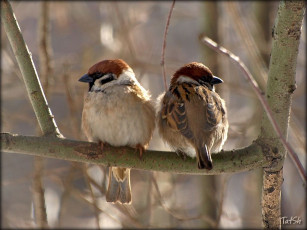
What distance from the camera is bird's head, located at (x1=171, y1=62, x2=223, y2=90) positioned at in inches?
123

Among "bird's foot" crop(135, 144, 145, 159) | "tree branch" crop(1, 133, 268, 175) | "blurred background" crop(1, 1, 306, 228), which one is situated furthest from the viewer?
"blurred background" crop(1, 1, 306, 228)

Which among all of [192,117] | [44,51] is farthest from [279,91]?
[44,51]

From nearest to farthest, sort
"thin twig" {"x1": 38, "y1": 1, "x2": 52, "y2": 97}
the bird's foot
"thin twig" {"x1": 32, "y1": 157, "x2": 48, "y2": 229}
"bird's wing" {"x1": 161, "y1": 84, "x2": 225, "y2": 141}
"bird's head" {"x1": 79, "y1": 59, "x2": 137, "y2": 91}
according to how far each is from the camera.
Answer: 1. the bird's foot
2. "bird's wing" {"x1": 161, "y1": 84, "x2": 225, "y2": 141}
3. "bird's head" {"x1": 79, "y1": 59, "x2": 137, "y2": 91}
4. "thin twig" {"x1": 32, "y1": 157, "x2": 48, "y2": 229}
5. "thin twig" {"x1": 38, "y1": 1, "x2": 52, "y2": 97}

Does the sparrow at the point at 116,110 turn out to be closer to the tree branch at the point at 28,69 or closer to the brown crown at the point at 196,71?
the brown crown at the point at 196,71

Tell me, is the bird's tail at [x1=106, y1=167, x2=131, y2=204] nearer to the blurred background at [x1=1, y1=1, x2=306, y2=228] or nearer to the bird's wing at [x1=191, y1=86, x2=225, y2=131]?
the blurred background at [x1=1, y1=1, x2=306, y2=228]

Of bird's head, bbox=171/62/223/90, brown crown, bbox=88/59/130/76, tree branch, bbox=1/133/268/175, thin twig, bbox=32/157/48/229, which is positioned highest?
brown crown, bbox=88/59/130/76

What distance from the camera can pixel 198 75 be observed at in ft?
10.3

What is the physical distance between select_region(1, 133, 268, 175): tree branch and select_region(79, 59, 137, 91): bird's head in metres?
0.57

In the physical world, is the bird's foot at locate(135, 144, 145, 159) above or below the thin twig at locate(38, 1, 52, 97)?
below

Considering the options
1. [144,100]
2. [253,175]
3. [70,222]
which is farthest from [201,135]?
[70,222]

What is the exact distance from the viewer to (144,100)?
10.1ft

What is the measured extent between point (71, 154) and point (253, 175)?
2910 mm

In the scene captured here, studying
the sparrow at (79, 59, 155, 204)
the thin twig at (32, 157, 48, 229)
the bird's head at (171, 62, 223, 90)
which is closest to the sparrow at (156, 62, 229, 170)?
the bird's head at (171, 62, 223, 90)

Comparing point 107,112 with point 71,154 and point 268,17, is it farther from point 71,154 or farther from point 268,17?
point 268,17
